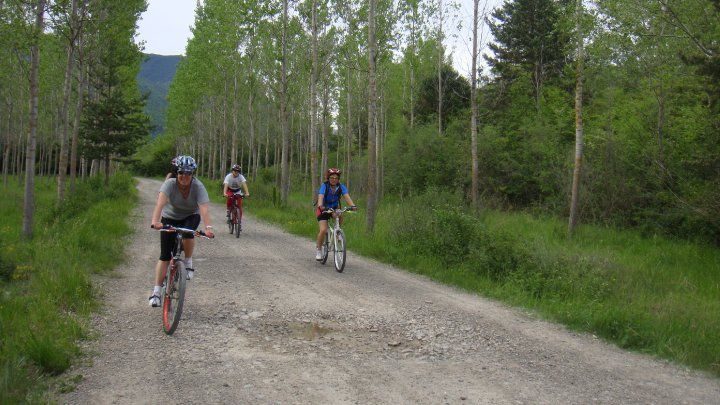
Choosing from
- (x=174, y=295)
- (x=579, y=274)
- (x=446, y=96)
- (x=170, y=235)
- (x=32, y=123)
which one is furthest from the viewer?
(x=446, y=96)

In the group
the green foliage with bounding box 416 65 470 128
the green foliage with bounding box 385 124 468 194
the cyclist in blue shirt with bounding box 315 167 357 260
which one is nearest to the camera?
the cyclist in blue shirt with bounding box 315 167 357 260

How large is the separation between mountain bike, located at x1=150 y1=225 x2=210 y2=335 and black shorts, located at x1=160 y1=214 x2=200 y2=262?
0.18ft

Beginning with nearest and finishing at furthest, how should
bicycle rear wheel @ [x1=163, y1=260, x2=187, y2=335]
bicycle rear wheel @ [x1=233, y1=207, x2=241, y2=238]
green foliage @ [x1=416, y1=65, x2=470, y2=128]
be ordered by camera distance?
1. bicycle rear wheel @ [x1=163, y1=260, x2=187, y2=335]
2. bicycle rear wheel @ [x1=233, y1=207, x2=241, y2=238]
3. green foliage @ [x1=416, y1=65, x2=470, y2=128]

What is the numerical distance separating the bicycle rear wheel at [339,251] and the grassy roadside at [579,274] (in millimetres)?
1594

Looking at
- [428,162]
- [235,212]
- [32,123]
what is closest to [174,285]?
[235,212]

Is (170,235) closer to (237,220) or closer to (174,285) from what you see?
(174,285)

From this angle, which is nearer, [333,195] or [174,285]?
[174,285]

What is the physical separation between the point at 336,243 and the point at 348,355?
4872 millimetres

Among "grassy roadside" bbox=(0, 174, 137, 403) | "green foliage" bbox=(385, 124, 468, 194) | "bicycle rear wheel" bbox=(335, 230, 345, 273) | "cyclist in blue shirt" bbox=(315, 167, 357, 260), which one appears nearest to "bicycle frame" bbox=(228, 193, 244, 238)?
"grassy roadside" bbox=(0, 174, 137, 403)

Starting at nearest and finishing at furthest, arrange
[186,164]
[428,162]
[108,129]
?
[186,164], [108,129], [428,162]

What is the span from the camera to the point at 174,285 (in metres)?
6.01

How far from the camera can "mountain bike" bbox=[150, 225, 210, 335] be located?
5714 mm

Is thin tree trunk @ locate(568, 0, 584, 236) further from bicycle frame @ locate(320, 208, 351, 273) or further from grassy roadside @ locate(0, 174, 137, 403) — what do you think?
grassy roadside @ locate(0, 174, 137, 403)

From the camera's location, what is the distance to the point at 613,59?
16.3 m
